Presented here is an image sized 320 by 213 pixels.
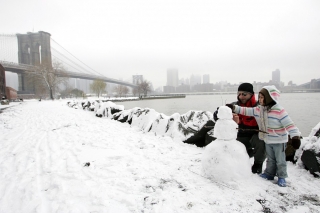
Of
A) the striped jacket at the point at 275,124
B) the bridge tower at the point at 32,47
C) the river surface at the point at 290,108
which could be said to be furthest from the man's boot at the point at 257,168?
the bridge tower at the point at 32,47

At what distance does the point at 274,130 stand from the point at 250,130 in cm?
39

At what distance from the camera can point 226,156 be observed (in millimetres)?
2580

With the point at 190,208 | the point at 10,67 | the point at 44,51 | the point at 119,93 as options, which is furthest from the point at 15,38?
the point at 190,208

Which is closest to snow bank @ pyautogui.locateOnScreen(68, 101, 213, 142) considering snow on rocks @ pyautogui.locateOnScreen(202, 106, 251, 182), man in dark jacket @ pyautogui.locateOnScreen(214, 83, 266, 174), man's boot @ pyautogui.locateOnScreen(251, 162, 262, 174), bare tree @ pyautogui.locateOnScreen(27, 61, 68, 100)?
man in dark jacket @ pyautogui.locateOnScreen(214, 83, 266, 174)

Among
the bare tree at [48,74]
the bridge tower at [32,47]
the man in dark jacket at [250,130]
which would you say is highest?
the bridge tower at [32,47]

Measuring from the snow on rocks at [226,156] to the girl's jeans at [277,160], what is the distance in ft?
1.33

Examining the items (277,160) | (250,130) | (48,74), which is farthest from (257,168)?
(48,74)

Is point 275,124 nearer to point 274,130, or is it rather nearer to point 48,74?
point 274,130

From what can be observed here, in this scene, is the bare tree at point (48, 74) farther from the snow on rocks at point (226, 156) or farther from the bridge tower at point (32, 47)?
the snow on rocks at point (226, 156)

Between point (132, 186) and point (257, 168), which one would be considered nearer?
point (132, 186)

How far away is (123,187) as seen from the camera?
8.31 ft

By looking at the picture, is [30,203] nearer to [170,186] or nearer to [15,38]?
[170,186]

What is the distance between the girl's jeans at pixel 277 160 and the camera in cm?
258

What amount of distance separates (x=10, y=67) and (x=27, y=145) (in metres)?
58.3
